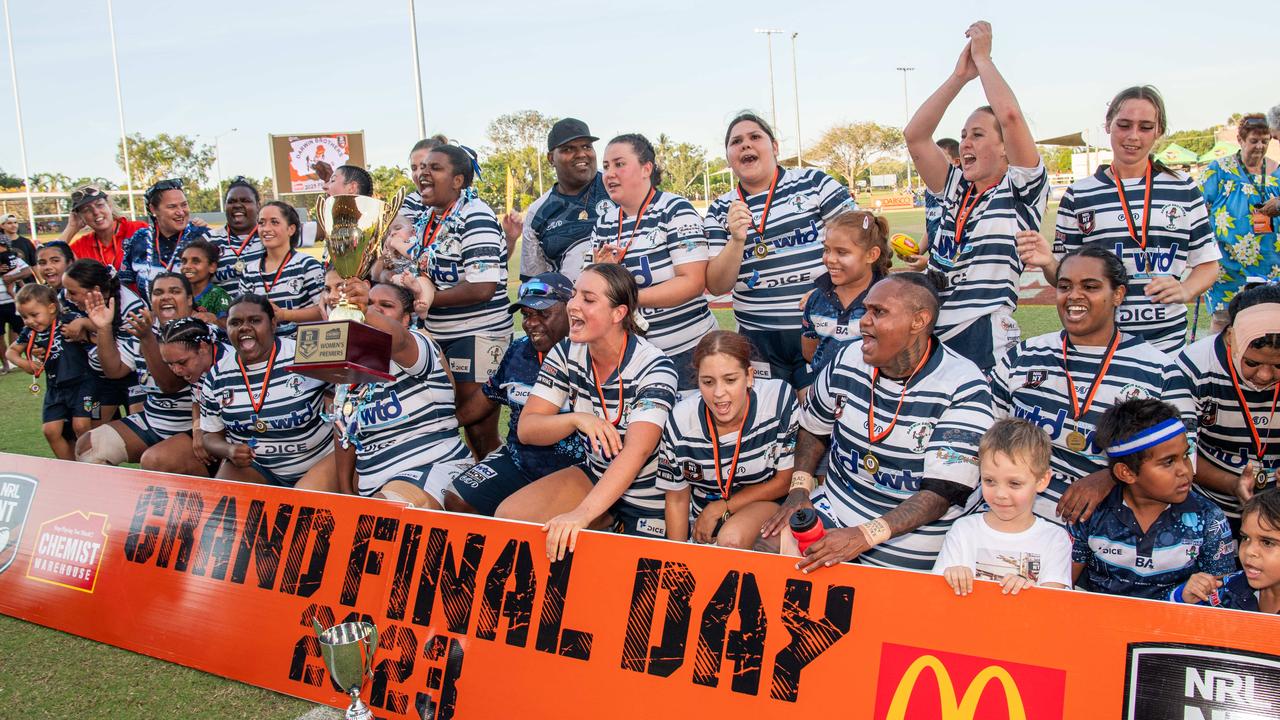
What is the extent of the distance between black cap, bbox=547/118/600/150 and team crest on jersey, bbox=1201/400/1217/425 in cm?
385

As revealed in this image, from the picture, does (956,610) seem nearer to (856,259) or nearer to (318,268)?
(856,259)

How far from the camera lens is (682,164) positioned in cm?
5800

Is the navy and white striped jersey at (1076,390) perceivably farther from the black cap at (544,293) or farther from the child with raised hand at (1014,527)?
the black cap at (544,293)

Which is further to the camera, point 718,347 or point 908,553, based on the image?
point 718,347

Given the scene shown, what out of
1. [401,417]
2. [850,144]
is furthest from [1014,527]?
[850,144]

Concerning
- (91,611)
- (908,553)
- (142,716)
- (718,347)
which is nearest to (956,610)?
(908,553)

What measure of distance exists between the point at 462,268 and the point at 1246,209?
17.1ft

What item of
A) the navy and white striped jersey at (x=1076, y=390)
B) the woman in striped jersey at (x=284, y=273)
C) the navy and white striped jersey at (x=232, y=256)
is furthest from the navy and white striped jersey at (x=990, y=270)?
the navy and white striped jersey at (x=232, y=256)

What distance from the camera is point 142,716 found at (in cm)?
383

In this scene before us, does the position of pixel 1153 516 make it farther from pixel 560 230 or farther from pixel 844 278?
pixel 560 230

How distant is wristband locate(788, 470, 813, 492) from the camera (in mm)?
3900

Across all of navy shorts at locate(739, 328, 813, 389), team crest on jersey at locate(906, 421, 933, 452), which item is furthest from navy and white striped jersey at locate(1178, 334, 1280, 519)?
navy shorts at locate(739, 328, 813, 389)

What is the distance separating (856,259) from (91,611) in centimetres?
413

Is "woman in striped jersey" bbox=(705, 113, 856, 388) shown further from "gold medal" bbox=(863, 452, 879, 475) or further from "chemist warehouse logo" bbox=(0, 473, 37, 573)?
"chemist warehouse logo" bbox=(0, 473, 37, 573)
